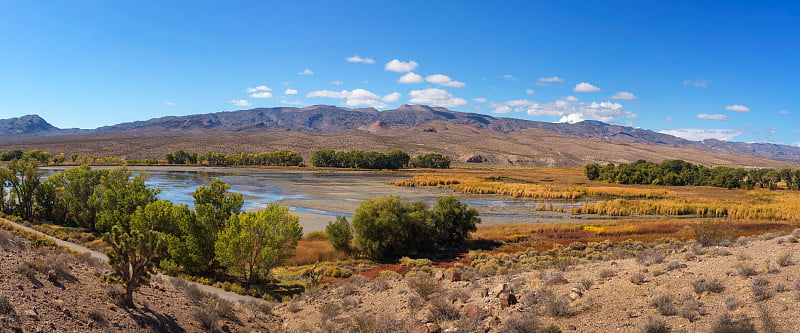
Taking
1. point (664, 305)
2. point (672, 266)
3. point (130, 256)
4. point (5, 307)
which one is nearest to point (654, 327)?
point (664, 305)

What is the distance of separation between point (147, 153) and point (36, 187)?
133m

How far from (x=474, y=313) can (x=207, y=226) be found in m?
18.3

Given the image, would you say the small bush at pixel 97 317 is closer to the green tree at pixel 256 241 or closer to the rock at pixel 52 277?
the rock at pixel 52 277

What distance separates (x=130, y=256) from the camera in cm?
1381

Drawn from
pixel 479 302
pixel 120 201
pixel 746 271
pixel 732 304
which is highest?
pixel 746 271

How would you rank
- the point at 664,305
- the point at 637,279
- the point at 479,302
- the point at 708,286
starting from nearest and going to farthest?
1. the point at 664,305
2. the point at 708,286
3. the point at 637,279
4. the point at 479,302

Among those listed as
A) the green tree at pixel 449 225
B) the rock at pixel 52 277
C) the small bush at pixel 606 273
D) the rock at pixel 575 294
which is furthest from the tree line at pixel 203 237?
the small bush at pixel 606 273

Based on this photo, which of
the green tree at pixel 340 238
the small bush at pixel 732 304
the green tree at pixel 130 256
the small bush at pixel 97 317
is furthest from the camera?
the green tree at pixel 340 238

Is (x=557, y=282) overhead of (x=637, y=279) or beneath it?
beneath

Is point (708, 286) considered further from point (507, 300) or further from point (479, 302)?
point (479, 302)

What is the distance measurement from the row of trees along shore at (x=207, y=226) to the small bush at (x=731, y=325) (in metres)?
15.3

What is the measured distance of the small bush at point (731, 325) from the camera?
911 centimetres

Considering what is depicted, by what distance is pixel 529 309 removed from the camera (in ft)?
41.0

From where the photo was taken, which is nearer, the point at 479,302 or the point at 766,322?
the point at 766,322
